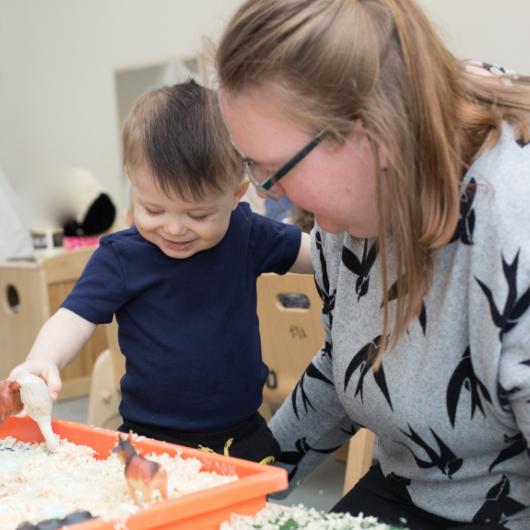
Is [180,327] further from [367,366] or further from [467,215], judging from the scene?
[467,215]

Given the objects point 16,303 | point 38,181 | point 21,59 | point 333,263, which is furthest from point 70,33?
point 333,263

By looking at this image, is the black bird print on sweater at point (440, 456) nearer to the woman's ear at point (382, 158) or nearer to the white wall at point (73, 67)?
the woman's ear at point (382, 158)

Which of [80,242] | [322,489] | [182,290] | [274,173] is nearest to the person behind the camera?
[274,173]

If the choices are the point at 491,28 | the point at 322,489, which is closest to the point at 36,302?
the point at 322,489

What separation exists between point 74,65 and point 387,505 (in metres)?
3.37

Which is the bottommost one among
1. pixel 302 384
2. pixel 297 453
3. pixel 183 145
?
pixel 297 453

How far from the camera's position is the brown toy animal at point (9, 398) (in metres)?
0.91

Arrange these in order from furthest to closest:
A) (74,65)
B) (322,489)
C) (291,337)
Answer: (74,65), (322,489), (291,337)

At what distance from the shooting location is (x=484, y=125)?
815 mm

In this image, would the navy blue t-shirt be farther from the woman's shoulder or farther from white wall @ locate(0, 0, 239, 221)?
white wall @ locate(0, 0, 239, 221)

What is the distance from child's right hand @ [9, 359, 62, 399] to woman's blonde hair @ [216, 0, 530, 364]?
0.41 m

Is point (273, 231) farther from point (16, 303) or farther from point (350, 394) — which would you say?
point (16, 303)

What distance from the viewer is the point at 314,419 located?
113 cm

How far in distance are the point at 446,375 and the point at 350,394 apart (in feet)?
0.46
